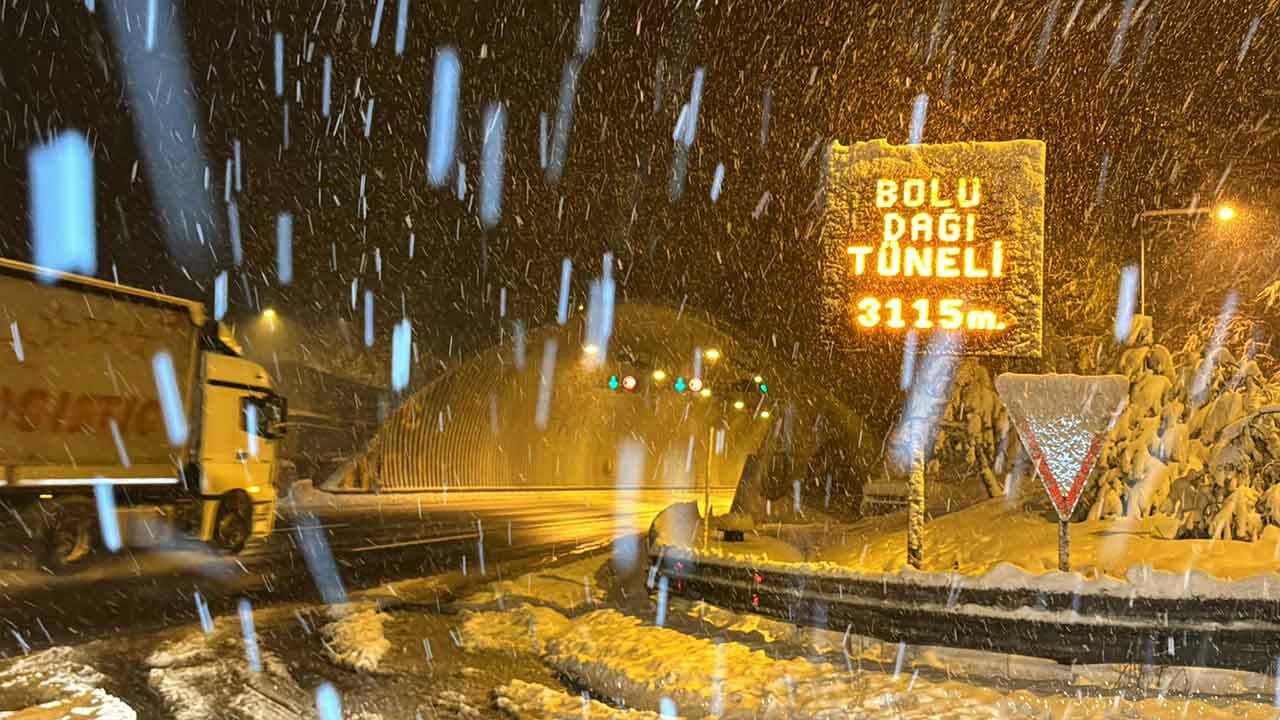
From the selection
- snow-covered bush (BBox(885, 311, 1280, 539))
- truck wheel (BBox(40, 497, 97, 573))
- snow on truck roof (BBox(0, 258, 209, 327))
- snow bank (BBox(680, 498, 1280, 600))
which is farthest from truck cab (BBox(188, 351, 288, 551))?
snow-covered bush (BBox(885, 311, 1280, 539))

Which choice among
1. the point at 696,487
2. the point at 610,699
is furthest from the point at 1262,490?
the point at 696,487

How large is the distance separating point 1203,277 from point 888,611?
54.8 ft

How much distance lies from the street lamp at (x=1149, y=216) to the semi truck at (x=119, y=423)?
55.7 feet

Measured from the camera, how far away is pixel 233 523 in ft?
64.8

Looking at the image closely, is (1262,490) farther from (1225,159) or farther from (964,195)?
(1225,159)

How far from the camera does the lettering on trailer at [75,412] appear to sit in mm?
15367

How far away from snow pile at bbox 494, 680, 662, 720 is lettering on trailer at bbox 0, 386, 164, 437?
978cm

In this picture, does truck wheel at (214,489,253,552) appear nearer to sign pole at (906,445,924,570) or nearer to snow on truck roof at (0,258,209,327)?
snow on truck roof at (0,258,209,327)

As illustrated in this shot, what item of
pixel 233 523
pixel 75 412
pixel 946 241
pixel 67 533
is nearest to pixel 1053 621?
pixel 946 241

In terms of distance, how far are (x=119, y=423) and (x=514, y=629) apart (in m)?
8.42

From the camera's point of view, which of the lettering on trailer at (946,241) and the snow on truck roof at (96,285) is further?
the snow on truck roof at (96,285)

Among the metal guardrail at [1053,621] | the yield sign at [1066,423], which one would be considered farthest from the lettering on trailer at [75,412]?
the yield sign at [1066,423]

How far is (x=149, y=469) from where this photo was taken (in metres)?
17.8

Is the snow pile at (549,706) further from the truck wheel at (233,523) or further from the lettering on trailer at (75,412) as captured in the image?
the truck wheel at (233,523)
